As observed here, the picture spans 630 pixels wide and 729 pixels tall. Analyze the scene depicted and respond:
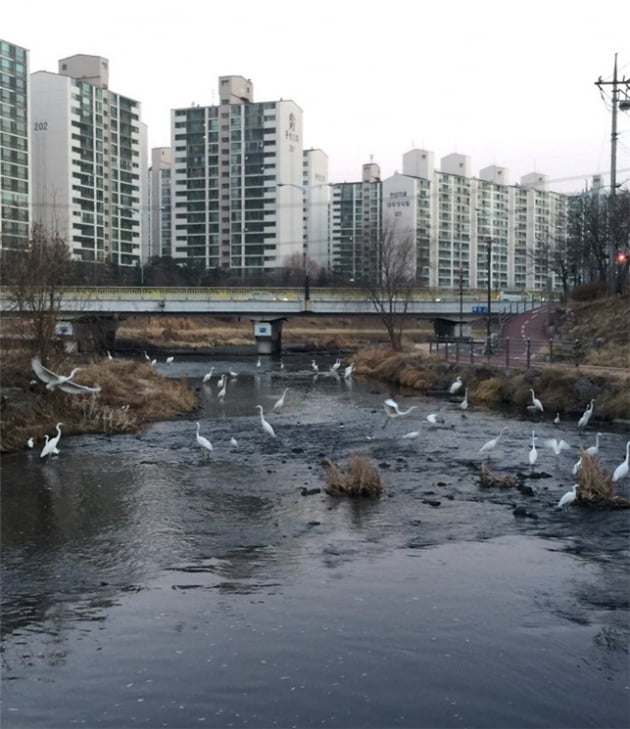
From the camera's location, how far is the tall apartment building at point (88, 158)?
94.2m

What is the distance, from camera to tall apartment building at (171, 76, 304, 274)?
10456 centimetres

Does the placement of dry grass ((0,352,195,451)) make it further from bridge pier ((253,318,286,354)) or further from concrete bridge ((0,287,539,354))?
bridge pier ((253,318,286,354))

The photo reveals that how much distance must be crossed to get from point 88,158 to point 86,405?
280 ft

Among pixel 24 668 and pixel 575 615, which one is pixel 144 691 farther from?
pixel 575 615

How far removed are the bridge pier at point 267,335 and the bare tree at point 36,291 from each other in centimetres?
3168

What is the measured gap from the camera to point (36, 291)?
833 inches

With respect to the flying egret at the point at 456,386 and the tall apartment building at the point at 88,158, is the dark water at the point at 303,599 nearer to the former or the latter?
the flying egret at the point at 456,386

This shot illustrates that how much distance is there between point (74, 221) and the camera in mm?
95812

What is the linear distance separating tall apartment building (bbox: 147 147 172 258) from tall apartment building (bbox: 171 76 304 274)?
13088mm

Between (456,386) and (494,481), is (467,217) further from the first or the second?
(494,481)

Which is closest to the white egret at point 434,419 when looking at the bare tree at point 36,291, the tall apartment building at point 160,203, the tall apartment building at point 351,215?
the bare tree at point 36,291

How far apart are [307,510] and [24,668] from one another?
5.67 m

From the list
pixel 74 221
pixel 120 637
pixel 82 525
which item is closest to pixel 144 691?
pixel 120 637

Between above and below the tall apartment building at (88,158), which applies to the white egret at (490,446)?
below
